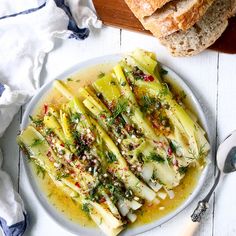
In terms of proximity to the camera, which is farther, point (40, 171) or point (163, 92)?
point (40, 171)

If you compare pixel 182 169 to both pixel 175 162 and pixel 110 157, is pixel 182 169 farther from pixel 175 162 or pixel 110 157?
pixel 110 157

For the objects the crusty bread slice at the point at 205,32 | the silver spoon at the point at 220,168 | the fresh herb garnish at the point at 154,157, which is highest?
the crusty bread slice at the point at 205,32

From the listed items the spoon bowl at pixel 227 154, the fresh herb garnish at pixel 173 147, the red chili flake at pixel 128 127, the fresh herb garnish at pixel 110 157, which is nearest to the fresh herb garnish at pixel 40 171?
the fresh herb garnish at pixel 110 157

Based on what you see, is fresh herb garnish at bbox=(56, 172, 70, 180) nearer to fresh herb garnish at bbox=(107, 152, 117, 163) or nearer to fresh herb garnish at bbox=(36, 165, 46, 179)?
fresh herb garnish at bbox=(36, 165, 46, 179)

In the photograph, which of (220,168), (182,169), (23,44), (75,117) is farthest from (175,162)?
(23,44)

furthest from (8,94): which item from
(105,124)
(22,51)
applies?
(105,124)

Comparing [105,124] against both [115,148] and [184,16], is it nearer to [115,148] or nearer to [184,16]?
[115,148]

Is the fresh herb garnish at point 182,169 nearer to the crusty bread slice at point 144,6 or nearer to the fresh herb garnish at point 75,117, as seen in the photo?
the fresh herb garnish at point 75,117
